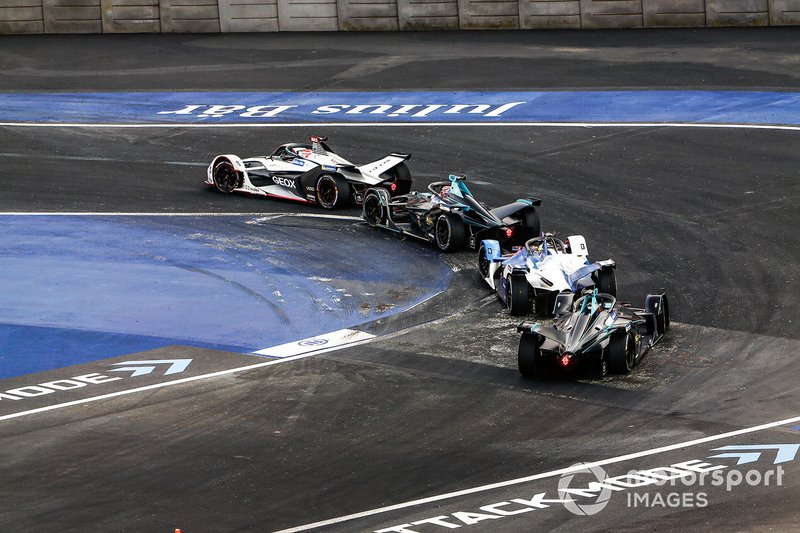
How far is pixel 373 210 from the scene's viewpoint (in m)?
27.8

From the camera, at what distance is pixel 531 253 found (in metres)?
22.7

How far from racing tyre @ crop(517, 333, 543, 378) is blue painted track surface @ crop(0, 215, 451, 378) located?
4.30 meters

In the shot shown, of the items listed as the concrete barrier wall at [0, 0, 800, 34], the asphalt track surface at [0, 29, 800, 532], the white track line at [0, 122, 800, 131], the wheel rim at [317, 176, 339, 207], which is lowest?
the asphalt track surface at [0, 29, 800, 532]

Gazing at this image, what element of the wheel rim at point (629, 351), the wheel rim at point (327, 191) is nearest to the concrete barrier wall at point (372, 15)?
the wheel rim at point (327, 191)

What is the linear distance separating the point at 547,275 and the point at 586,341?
Answer: 3411 millimetres

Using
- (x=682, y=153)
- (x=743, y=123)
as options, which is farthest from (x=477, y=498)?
(x=743, y=123)

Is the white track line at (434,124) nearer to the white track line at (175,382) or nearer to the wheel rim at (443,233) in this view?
the wheel rim at (443,233)

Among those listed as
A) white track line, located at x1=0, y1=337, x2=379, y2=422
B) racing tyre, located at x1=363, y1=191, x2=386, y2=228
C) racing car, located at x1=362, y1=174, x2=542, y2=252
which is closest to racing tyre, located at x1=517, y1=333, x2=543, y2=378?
white track line, located at x1=0, y1=337, x2=379, y2=422

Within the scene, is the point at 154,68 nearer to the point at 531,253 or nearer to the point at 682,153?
the point at 682,153

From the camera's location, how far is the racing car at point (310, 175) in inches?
1152

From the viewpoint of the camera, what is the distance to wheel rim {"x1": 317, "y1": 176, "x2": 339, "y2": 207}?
29266mm

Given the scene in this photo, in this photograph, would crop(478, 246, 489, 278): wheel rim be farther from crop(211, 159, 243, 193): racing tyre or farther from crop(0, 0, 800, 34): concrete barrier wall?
crop(0, 0, 800, 34): concrete barrier wall

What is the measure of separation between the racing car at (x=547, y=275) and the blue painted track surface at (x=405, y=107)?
12.5 metres
